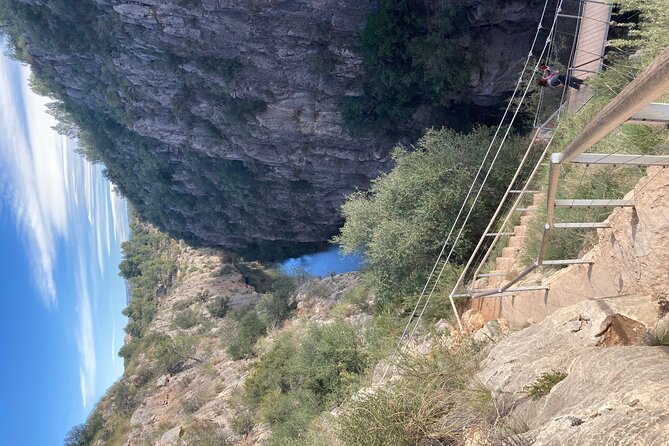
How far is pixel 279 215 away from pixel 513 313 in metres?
20.9

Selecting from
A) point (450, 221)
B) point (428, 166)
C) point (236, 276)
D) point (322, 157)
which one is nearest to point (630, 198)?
point (450, 221)

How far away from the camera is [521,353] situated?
15.3 ft

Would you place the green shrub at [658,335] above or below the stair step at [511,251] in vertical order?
above

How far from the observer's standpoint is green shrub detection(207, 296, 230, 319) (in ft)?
93.8

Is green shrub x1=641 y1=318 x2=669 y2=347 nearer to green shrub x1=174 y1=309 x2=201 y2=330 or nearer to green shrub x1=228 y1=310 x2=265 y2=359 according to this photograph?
green shrub x1=228 y1=310 x2=265 y2=359

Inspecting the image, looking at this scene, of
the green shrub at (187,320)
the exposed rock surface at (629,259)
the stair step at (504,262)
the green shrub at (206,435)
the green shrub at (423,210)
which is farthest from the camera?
the green shrub at (187,320)

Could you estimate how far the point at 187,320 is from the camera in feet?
95.2

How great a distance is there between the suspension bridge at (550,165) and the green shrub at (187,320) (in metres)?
22.3

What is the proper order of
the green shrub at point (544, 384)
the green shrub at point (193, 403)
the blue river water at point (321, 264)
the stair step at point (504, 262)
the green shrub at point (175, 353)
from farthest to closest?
the blue river water at point (321, 264) < the green shrub at point (175, 353) < the green shrub at point (193, 403) < the stair step at point (504, 262) < the green shrub at point (544, 384)

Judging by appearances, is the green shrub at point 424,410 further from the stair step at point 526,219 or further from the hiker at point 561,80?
Answer: the hiker at point 561,80

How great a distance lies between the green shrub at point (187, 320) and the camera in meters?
28.7

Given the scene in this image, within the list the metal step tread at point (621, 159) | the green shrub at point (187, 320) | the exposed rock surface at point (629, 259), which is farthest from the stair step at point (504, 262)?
the green shrub at point (187, 320)

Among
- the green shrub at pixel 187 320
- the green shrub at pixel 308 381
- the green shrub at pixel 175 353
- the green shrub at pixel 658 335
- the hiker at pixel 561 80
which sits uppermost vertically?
the hiker at pixel 561 80

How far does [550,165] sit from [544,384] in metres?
1.91
